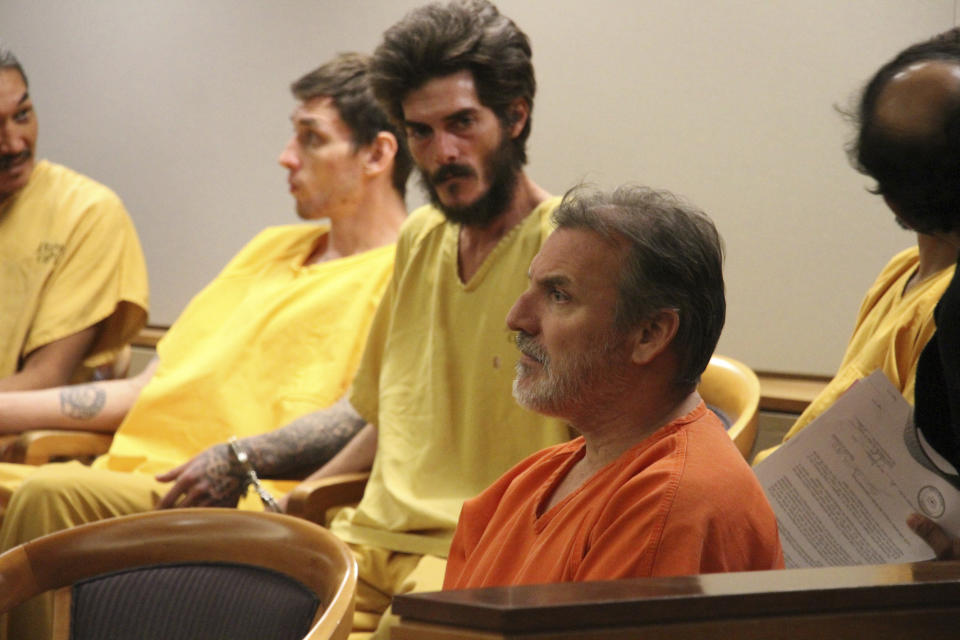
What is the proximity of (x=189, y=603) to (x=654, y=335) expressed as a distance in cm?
71

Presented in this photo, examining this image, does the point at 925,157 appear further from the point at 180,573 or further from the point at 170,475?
the point at 170,475

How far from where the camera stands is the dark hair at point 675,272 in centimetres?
146

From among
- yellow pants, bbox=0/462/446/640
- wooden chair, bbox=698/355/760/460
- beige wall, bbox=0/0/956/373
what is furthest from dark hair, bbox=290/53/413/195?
wooden chair, bbox=698/355/760/460

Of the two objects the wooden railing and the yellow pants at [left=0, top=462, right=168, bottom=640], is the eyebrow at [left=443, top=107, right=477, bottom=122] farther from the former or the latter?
the wooden railing

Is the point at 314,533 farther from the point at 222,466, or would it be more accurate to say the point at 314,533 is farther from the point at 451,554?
the point at 222,466

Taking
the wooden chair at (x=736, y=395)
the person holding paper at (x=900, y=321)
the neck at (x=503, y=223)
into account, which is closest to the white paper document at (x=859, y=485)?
the person holding paper at (x=900, y=321)

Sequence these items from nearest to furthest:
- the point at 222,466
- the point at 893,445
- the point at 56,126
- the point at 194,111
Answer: the point at 893,445, the point at 222,466, the point at 194,111, the point at 56,126

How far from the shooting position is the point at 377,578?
95.0 inches

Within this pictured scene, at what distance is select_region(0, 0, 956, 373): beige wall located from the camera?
2982 mm

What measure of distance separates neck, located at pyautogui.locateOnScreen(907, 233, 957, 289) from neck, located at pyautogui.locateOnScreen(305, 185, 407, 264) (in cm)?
156

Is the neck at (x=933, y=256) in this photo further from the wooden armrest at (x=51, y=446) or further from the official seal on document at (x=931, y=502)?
the wooden armrest at (x=51, y=446)

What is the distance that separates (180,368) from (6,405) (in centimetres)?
47

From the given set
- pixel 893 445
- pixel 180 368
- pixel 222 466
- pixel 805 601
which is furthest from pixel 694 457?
pixel 180 368

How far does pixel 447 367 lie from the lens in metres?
2.52
